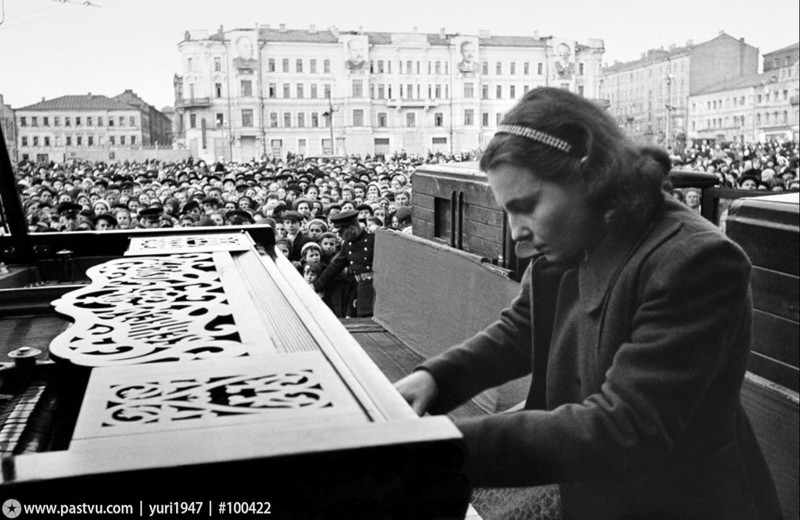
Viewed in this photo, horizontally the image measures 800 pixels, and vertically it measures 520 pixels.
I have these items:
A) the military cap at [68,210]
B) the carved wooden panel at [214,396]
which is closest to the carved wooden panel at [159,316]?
the carved wooden panel at [214,396]

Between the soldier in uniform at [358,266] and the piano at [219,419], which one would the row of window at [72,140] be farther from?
the piano at [219,419]

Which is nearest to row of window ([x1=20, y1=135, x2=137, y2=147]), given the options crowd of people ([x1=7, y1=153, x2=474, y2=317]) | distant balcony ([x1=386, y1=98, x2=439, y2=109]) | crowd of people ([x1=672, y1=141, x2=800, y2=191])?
distant balcony ([x1=386, y1=98, x2=439, y2=109])

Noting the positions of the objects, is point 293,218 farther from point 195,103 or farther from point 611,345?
point 195,103

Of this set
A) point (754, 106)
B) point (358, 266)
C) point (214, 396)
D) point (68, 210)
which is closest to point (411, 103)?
point (754, 106)

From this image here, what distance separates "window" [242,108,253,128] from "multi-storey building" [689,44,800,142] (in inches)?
1218

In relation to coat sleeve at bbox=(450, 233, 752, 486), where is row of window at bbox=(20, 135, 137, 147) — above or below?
above

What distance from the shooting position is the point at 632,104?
44.8 m

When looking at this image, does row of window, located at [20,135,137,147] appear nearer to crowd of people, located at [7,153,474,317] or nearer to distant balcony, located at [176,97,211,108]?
distant balcony, located at [176,97,211,108]

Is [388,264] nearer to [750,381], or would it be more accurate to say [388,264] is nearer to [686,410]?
[750,381]

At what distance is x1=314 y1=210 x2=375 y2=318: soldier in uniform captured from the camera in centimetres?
680

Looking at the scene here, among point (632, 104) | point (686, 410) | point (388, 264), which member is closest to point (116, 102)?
point (632, 104)

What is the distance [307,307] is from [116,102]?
82808 mm

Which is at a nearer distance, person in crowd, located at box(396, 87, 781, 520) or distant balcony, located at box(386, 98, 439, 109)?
person in crowd, located at box(396, 87, 781, 520)

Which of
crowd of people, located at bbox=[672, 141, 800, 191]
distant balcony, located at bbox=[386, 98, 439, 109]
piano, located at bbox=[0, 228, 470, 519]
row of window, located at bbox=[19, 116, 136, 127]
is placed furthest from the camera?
row of window, located at bbox=[19, 116, 136, 127]
